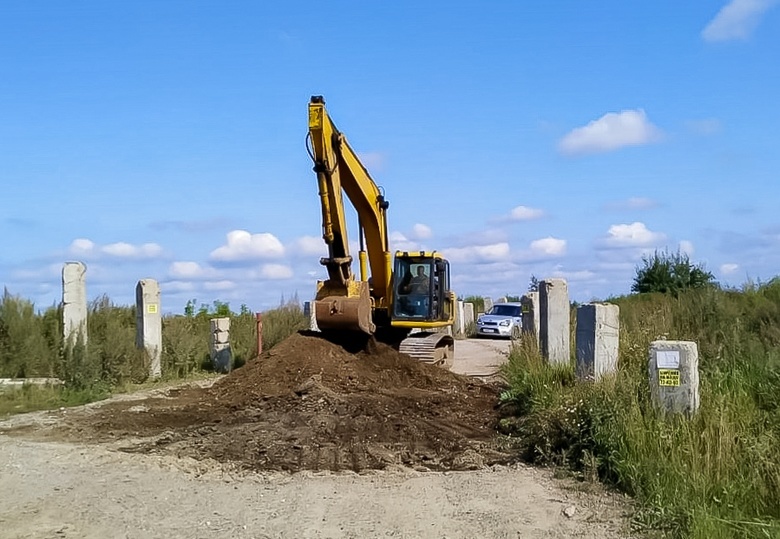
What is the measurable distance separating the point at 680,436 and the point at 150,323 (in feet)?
46.6

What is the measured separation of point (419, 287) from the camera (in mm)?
21797

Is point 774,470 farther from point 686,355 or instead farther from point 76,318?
point 76,318

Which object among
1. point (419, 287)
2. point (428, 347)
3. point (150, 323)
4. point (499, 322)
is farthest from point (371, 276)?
point (499, 322)

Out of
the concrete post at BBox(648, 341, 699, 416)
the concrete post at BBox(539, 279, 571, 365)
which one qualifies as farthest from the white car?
the concrete post at BBox(648, 341, 699, 416)

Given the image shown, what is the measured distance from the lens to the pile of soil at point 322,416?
35.8 feet

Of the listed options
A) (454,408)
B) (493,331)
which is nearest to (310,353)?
(454,408)

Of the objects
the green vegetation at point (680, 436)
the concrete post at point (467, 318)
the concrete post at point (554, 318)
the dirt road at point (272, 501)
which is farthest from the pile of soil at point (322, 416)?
the concrete post at point (467, 318)

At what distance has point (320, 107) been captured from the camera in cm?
1764

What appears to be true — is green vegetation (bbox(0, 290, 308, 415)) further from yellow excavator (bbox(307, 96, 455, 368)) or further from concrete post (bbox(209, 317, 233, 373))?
yellow excavator (bbox(307, 96, 455, 368))

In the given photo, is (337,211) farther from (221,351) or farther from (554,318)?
(221,351)

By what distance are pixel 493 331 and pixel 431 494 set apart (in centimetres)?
3117

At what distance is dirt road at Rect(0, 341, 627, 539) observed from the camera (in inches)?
302

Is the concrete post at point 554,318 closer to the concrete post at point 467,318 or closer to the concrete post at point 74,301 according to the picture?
the concrete post at point 74,301

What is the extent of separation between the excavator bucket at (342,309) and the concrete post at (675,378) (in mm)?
9800
